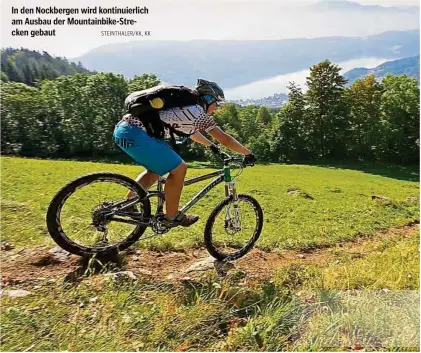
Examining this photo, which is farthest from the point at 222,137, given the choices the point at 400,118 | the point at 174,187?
the point at 400,118

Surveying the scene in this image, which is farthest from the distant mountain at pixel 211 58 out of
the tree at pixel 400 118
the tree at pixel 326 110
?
the tree at pixel 400 118

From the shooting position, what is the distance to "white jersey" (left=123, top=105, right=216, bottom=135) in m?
4.89

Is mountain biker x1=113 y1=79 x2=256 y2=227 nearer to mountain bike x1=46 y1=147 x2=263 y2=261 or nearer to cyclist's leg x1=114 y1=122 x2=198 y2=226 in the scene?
cyclist's leg x1=114 y1=122 x2=198 y2=226

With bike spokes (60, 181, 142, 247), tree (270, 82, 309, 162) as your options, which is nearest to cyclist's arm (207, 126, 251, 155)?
bike spokes (60, 181, 142, 247)

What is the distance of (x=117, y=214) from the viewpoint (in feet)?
16.7

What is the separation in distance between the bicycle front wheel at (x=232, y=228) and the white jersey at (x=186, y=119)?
4.37 feet

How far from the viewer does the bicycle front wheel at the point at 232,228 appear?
5.91 meters

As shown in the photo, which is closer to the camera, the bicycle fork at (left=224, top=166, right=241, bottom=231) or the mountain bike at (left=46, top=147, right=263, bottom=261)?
the mountain bike at (left=46, top=147, right=263, bottom=261)

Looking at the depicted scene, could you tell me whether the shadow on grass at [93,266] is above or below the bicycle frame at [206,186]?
below

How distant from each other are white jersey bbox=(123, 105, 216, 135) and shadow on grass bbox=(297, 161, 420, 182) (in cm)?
1915

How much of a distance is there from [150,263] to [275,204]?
860cm

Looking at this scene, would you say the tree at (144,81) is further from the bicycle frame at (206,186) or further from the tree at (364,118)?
the tree at (364,118)

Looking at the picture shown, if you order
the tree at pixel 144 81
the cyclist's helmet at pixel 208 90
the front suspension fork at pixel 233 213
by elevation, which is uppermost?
the tree at pixel 144 81

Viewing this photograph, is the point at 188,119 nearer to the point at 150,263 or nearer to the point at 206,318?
the point at 150,263
